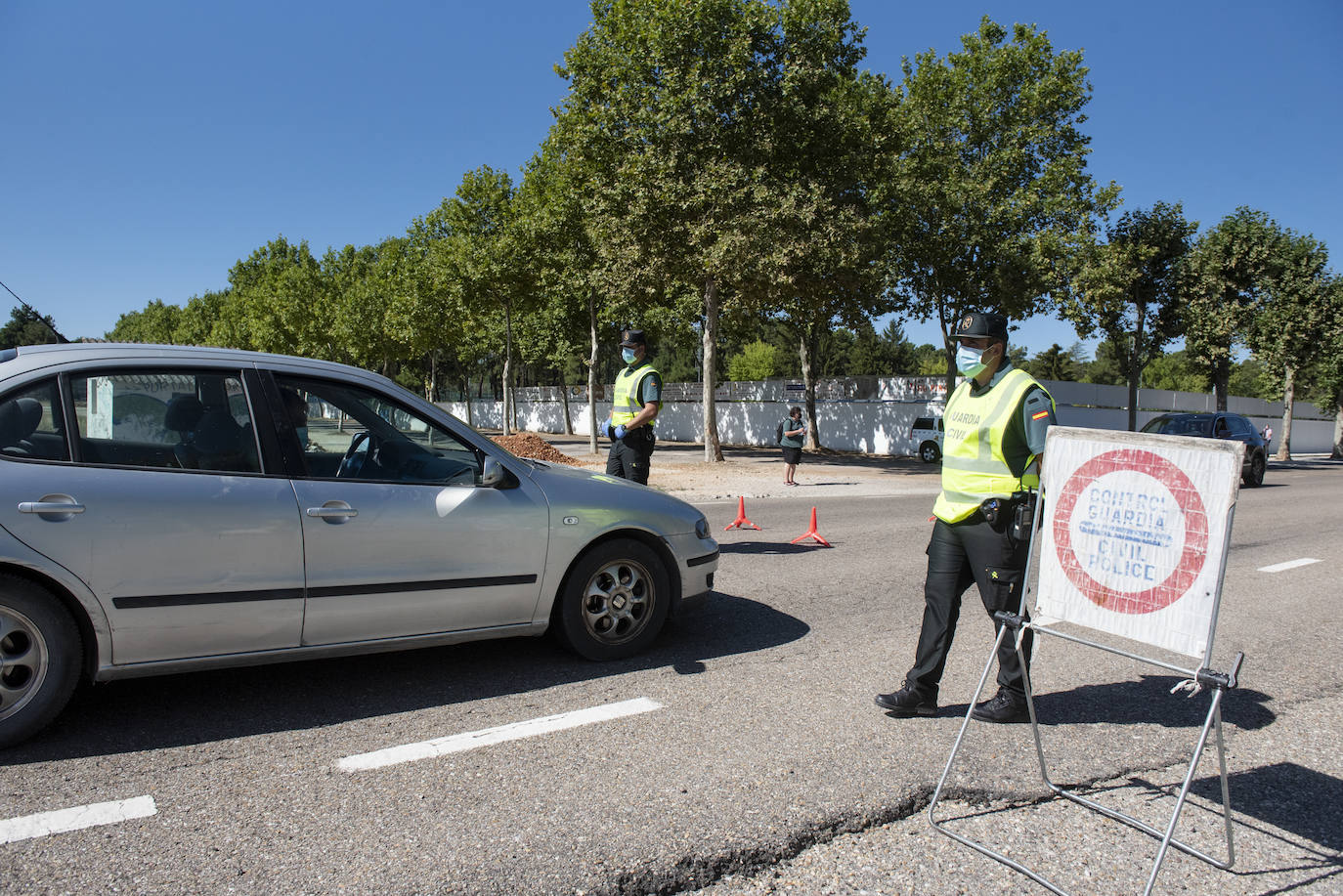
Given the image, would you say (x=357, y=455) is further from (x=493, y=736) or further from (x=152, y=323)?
(x=152, y=323)

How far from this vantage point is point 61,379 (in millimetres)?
3568

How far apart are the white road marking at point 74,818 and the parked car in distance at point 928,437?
29.0m

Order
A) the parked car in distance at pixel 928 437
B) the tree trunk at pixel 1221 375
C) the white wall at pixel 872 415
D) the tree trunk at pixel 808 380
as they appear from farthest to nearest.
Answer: the white wall at pixel 872 415
the tree trunk at pixel 1221 375
the tree trunk at pixel 808 380
the parked car in distance at pixel 928 437

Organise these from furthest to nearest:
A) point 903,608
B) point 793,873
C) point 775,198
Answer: point 775,198
point 903,608
point 793,873

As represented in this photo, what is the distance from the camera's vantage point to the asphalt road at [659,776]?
107 inches

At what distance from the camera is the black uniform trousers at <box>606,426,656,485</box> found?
22.6 ft

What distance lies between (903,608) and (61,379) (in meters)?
5.38

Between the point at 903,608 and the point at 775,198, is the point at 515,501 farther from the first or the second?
the point at 775,198

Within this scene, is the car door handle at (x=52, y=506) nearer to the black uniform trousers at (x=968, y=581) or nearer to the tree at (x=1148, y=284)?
the black uniform trousers at (x=968, y=581)

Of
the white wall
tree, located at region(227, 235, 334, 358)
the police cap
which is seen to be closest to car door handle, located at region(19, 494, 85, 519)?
the police cap

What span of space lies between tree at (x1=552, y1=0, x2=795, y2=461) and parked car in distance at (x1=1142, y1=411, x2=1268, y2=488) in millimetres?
10682

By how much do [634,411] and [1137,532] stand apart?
4.31m

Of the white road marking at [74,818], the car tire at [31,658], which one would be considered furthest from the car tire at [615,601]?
the car tire at [31,658]

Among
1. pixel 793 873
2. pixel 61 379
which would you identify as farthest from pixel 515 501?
pixel 793 873
